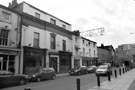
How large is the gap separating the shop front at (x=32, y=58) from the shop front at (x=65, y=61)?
4927 millimetres

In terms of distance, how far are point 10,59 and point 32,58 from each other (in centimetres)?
378

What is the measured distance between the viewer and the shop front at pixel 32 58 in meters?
17.9

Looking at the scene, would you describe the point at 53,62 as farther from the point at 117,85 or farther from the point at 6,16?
the point at 117,85

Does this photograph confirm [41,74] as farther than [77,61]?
No

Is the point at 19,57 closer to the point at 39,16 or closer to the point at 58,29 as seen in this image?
the point at 39,16

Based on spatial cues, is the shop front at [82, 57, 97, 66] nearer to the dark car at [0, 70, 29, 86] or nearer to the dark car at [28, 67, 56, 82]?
the dark car at [28, 67, 56, 82]

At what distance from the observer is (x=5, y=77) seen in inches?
445

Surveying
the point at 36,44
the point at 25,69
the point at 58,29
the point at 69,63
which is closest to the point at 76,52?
the point at 69,63

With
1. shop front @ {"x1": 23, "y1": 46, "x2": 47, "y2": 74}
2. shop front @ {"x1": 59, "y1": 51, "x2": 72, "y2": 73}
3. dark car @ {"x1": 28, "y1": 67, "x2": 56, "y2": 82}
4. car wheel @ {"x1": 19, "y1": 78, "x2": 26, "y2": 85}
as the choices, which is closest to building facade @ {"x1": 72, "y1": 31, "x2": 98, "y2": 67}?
shop front @ {"x1": 59, "y1": 51, "x2": 72, "y2": 73}

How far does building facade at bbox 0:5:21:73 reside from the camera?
1559 cm

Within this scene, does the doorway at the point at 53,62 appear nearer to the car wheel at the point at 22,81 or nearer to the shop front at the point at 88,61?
the car wheel at the point at 22,81

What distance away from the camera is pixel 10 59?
16328 millimetres

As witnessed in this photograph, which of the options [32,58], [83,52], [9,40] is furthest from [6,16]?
[83,52]

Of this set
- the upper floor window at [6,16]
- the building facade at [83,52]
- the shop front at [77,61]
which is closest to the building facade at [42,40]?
the upper floor window at [6,16]
